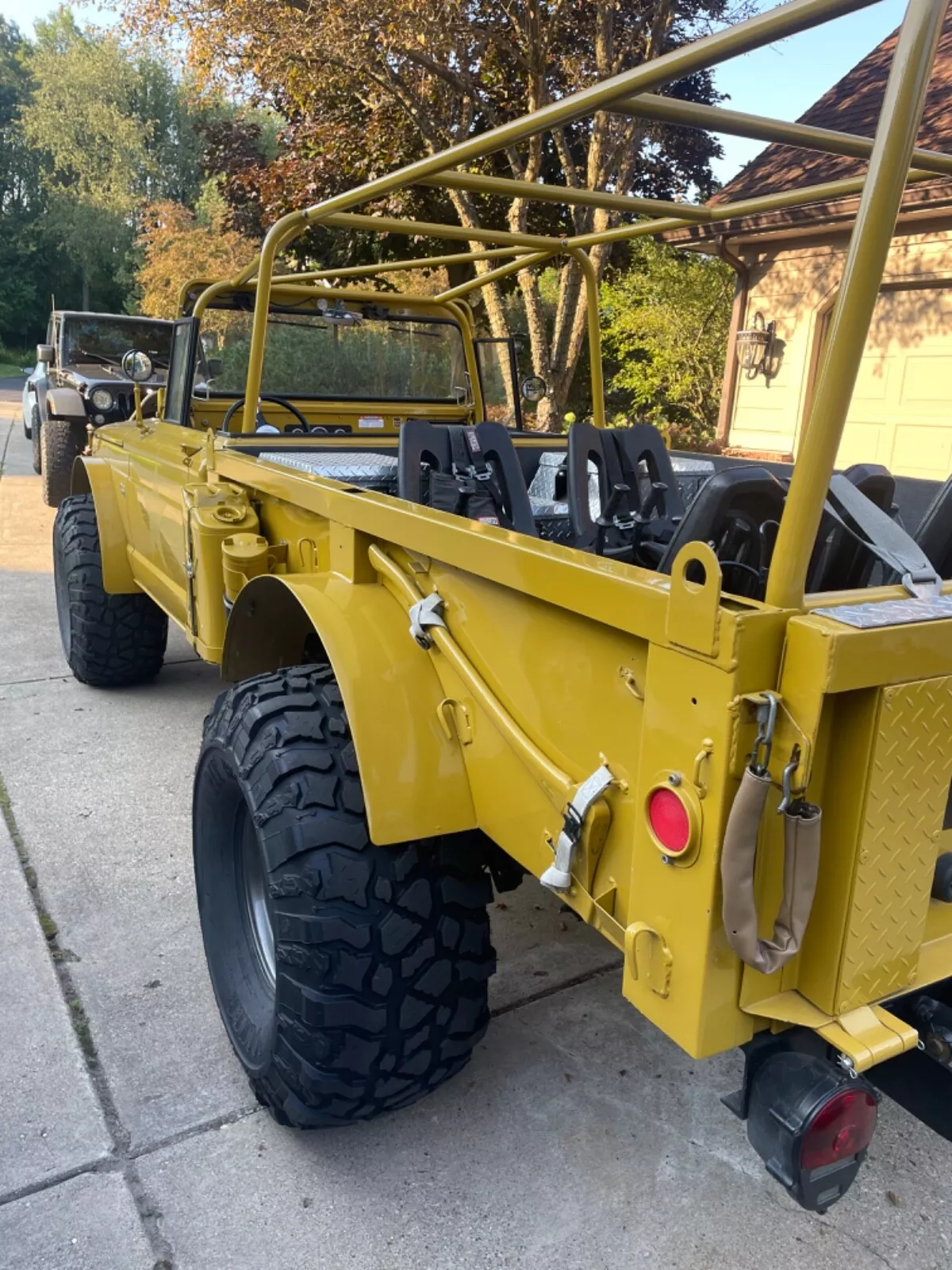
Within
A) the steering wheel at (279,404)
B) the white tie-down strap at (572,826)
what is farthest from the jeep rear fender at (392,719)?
the steering wheel at (279,404)

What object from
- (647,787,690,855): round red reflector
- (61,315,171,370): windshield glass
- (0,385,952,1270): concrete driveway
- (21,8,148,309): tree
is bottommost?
(0,385,952,1270): concrete driveway

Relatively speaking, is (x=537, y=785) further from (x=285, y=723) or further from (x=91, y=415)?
(x=91, y=415)

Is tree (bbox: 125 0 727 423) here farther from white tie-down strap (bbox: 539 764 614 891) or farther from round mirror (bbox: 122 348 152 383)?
white tie-down strap (bbox: 539 764 614 891)

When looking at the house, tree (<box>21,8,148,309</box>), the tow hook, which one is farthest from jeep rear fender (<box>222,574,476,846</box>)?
tree (<box>21,8,148,309</box>)

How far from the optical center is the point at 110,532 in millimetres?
4387

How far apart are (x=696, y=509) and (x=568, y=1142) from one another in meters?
1.44

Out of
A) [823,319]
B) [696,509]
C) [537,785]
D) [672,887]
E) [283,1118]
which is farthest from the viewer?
[823,319]

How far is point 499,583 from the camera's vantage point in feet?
5.75

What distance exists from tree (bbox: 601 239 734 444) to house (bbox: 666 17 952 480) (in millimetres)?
2465

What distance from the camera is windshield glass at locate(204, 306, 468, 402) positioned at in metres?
4.39

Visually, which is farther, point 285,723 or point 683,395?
point 683,395

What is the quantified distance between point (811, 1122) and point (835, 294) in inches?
249

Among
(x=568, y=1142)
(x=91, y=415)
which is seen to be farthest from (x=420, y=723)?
(x=91, y=415)

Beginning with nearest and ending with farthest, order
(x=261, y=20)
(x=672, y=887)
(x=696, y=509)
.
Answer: (x=672, y=887) < (x=696, y=509) < (x=261, y=20)
